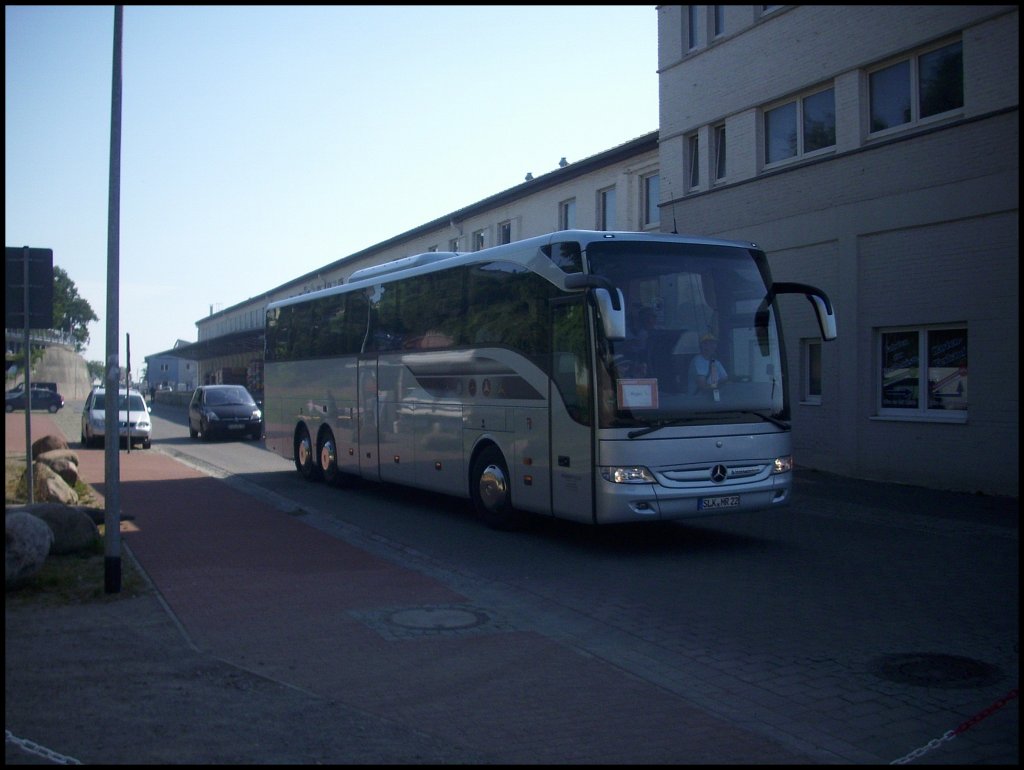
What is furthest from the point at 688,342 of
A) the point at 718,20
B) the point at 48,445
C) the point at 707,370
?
the point at 48,445

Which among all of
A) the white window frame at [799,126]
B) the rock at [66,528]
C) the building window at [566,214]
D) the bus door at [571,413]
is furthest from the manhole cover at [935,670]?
the building window at [566,214]

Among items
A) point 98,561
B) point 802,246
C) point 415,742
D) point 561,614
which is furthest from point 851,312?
point 415,742

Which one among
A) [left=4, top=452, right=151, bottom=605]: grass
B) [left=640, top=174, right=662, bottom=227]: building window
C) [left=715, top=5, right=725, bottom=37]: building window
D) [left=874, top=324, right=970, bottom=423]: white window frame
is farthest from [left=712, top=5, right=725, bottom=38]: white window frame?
[left=4, top=452, right=151, bottom=605]: grass

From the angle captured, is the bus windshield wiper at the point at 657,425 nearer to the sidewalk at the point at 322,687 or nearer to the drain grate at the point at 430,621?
the sidewalk at the point at 322,687

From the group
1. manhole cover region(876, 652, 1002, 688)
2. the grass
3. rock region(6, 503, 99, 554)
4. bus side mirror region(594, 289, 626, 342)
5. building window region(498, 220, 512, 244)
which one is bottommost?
manhole cover region(876, 652, 1002, 688)

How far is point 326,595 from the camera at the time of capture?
343 inches

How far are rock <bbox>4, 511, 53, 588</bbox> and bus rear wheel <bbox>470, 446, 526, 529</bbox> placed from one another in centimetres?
532

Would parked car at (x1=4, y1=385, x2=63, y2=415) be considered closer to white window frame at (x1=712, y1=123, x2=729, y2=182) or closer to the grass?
white window frame at (x1=712, y1=123, x2=729, y2=182)

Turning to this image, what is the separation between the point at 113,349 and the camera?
328 inches

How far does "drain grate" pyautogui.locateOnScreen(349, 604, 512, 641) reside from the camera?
24.4ft

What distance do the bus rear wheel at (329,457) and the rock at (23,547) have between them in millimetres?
9383

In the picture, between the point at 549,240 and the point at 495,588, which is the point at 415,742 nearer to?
the point at 495,588

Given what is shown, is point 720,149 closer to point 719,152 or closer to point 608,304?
point 719,152

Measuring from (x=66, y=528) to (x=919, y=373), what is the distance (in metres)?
13.0
